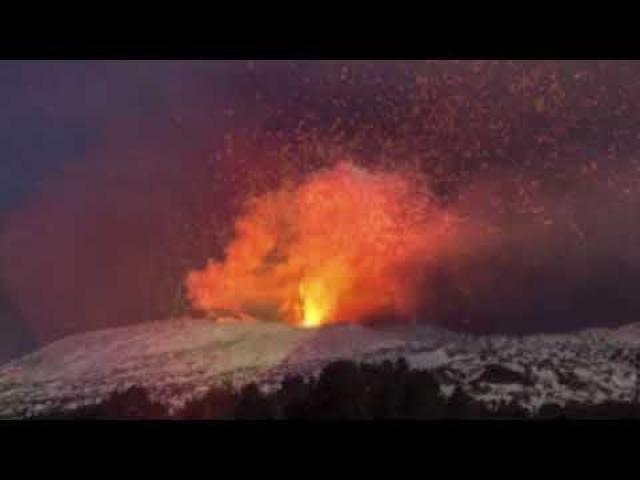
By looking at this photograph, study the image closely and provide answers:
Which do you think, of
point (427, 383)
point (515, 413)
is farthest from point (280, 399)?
point (515, 413)

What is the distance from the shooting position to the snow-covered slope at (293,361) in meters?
8.82

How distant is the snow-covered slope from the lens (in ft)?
28.9

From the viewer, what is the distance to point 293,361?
927 centimetres

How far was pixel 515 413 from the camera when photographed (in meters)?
8.43
